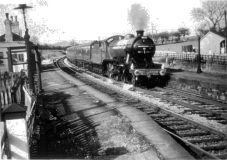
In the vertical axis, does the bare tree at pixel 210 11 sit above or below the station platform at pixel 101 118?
above

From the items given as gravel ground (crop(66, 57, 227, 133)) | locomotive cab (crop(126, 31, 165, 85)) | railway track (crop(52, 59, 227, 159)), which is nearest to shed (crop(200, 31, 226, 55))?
locomotive cab (crop(126, 31, 165, 85))

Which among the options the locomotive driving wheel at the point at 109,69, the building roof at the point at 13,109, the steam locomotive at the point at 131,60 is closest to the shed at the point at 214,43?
the locomotive driving wheel at the point at 109,69

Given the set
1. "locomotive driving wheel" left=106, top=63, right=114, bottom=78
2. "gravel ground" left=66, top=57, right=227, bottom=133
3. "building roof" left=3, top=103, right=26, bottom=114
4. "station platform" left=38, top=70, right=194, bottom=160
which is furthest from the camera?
"locomotive driving wheel" left=106, top=63, right=114, bottom=78

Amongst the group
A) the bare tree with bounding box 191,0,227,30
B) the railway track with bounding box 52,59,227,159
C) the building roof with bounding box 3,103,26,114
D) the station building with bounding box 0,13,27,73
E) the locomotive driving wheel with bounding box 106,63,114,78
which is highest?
the bare tree with bounding box 191,0,227,30

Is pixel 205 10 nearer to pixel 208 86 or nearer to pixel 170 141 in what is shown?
pixel 208 86

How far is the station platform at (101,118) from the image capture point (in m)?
6.35

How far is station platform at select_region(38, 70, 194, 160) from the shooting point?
250 inches

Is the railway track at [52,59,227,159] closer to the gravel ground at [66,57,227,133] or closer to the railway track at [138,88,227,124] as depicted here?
the railway track at [138,88,227,124]

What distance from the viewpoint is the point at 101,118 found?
973 centimetres

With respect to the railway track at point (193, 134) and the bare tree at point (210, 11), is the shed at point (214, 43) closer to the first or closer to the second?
the bare tree at point (210, 11)

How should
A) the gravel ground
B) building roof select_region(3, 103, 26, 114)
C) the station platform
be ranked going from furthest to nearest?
the gravel ground < the station platform < building roof select_region(3, 103, 26, 114)

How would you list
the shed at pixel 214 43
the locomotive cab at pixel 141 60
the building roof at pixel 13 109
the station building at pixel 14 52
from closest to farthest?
the building roof at pixel 13 109, the locomotive cab at pixel 141 60, the station building at pixel 14 52, the shed at pixel 214 43

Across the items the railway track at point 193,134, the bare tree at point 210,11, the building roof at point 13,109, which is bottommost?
the railway track at point 193,134

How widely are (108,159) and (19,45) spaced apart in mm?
22476
